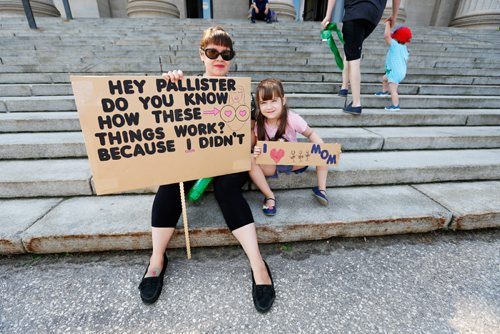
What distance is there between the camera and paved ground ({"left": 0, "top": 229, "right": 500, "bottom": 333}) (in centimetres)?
133

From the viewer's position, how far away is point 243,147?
173 centimetres

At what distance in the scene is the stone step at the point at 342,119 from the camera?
9.24 ft

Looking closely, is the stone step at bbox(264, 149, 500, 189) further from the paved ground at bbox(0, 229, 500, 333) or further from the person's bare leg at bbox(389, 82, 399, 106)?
the person's bare leg at bbox(389, 82, 399, 106)

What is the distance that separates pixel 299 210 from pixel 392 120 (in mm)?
2262

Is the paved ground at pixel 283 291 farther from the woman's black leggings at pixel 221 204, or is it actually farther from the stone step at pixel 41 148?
the stone step at pixel 41 148

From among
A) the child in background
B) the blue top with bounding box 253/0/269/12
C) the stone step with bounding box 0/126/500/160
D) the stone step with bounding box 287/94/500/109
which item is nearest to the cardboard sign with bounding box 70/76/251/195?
the stone step with bounding box 0/126/500/160

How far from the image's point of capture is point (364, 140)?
→ 2.77 metres

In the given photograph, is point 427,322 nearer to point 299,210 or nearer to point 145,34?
point 299,210

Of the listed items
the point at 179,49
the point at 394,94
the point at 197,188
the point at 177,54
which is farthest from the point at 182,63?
the point at 394,94

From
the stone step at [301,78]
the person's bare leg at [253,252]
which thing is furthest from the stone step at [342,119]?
the person's bare leg at [253,252]

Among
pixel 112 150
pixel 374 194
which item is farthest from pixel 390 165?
pixel 112 150

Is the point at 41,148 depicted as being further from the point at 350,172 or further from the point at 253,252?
the point at 350,172

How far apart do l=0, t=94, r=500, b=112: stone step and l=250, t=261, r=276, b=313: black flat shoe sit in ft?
8.90

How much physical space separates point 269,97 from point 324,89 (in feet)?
8.27
